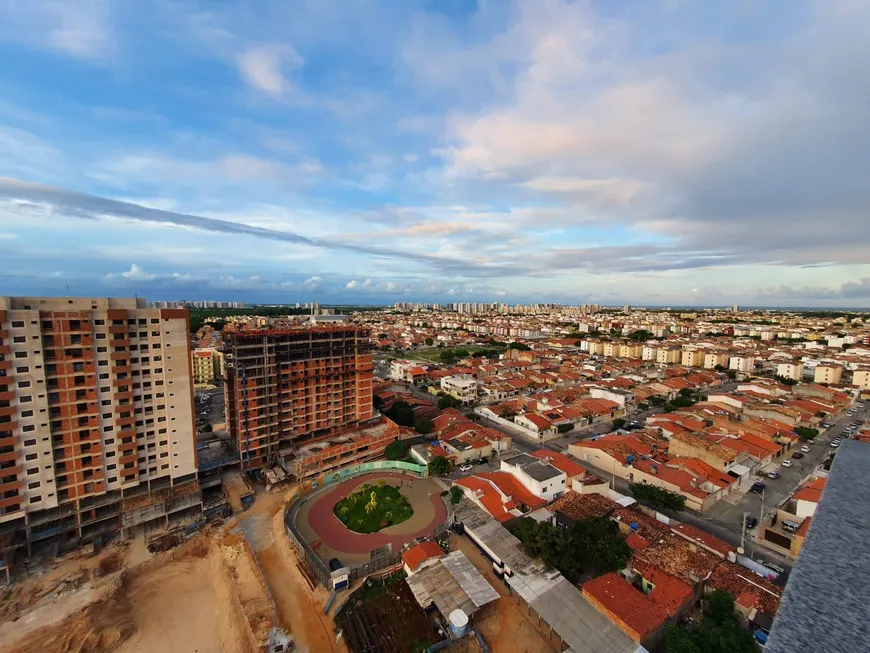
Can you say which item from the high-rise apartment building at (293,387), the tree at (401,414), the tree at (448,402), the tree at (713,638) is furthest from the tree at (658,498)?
the tree at (448,402)

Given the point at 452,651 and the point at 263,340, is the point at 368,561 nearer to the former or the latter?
the point at 452,651

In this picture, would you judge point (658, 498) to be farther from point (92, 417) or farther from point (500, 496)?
point (92, 417)

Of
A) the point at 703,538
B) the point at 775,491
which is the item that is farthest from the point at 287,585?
the point at 775,491

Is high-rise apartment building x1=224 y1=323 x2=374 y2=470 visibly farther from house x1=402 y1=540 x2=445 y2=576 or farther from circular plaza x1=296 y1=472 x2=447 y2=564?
house x1=402 y1=540 x2=445 y2=576

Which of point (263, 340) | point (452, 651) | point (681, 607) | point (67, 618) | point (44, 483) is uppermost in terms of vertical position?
point (263, 340)

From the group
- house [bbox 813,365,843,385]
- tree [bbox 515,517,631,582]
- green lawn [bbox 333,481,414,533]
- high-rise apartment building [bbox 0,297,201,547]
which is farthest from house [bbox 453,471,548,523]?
house [bbox 813,365,843,385]

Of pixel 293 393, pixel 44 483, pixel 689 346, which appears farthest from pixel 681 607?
pixel 689 346
